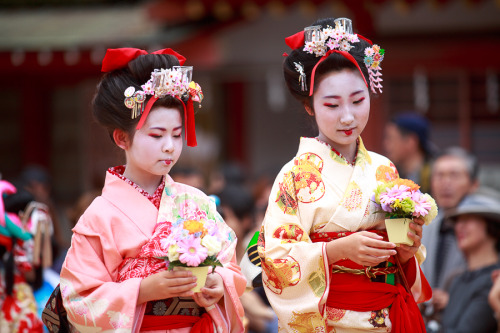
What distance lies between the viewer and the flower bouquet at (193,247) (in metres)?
2.83

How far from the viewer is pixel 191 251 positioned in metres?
Result: 2.84

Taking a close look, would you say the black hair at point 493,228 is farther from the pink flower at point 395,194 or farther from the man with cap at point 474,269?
the pink flower at point 395,194

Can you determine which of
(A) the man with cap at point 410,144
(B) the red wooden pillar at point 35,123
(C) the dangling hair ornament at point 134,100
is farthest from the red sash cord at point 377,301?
(B) the red wooden pillar at point 35,123

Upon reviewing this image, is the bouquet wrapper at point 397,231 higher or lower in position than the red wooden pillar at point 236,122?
lower

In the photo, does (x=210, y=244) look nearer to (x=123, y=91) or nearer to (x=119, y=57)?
(x=123, y=91)

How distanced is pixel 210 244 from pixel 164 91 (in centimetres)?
68

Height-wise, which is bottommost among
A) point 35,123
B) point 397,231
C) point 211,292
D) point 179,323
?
point 179,323

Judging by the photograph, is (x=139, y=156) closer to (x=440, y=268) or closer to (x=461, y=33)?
(x=440, y=268)

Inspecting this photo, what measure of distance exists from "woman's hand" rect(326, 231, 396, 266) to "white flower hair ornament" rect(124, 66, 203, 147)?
82 cm

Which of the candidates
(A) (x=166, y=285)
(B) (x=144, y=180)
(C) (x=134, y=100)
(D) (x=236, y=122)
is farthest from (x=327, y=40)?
(D) (x=236, y=122)

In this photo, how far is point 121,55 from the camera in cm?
319

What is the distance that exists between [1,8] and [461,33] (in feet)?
26.8

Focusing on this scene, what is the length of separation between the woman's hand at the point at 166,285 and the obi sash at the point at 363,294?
2.05 feet

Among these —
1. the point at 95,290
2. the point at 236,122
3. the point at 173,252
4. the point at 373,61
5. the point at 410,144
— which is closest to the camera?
the point at 173,252
